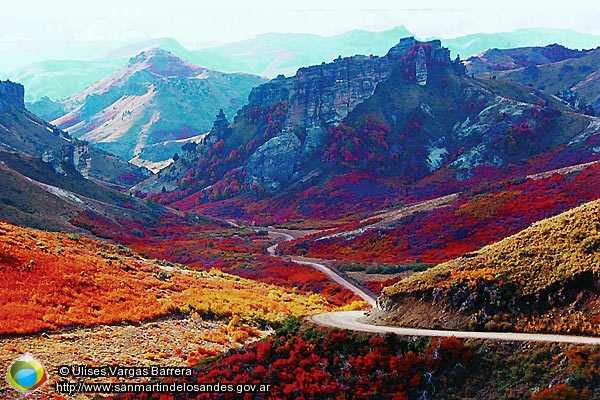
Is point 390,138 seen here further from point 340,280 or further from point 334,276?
point 340,280

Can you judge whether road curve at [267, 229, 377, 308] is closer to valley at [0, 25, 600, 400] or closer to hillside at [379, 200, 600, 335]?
valley at [0, 25, 600, 400]

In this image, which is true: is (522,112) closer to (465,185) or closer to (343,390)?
(465,185)

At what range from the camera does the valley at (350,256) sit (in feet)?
68.6

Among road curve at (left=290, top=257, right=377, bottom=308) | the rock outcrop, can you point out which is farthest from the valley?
road curve at (left=290, top=257, right=377, bottom=308)

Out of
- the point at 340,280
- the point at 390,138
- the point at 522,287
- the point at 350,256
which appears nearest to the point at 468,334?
the point at 522,287

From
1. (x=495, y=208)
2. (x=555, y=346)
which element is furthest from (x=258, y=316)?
(x=495, y=208)

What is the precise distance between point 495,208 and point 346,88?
105465 millimetres

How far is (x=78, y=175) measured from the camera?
144 metres

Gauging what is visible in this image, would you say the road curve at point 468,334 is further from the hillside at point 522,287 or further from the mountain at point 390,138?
the mountain at point 390,138

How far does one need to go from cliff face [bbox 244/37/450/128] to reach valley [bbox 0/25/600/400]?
76 cm

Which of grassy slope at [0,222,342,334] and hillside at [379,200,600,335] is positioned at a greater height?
hillside at [379,200,600,335]

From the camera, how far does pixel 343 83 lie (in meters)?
190

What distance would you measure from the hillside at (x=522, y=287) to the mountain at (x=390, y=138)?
11905cm

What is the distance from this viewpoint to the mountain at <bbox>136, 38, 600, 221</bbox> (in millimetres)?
154500
